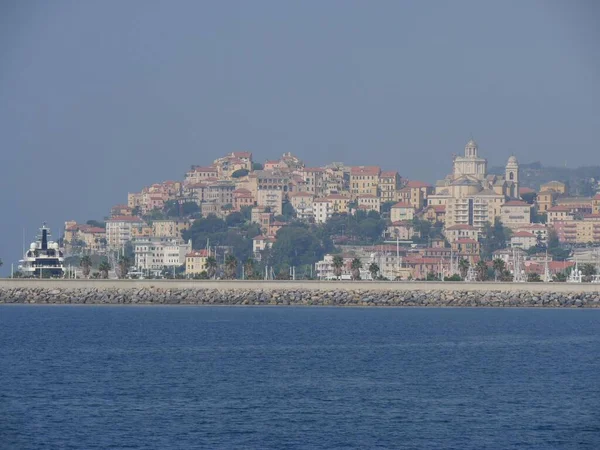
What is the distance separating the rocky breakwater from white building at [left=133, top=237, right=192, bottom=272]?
3231 inches

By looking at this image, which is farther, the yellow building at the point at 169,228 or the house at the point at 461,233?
the yellow building at the point at 169,228

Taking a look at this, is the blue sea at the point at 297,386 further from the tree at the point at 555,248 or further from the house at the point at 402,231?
the house at the point at 402,231

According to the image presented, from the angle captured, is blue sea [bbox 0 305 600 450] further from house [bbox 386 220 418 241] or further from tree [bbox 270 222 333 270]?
house [bbox 386 220 418 241]

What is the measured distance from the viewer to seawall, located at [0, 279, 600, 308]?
86.5m

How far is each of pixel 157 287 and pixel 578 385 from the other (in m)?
50.6

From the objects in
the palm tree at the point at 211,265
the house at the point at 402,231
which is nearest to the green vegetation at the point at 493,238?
the house at the point at 402,231

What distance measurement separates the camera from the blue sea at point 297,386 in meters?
32.9

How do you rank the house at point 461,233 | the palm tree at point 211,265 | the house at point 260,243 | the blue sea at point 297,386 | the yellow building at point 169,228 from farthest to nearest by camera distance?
the yellow building at point 169,228 < the house at point 461,233 < the house at point 260,243 < the palm tree at point 211,265 < the blue sea at point 297,386

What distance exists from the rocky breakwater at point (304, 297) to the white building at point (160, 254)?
82.1 metres

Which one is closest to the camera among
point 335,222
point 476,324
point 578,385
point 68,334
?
point 578,385

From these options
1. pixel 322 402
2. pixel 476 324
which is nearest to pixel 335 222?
pixel 476 324

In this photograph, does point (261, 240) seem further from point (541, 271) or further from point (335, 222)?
point (541, 271)

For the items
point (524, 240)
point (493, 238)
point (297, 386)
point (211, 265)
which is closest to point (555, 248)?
point (524, 240)

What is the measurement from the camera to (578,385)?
42.1 meters
